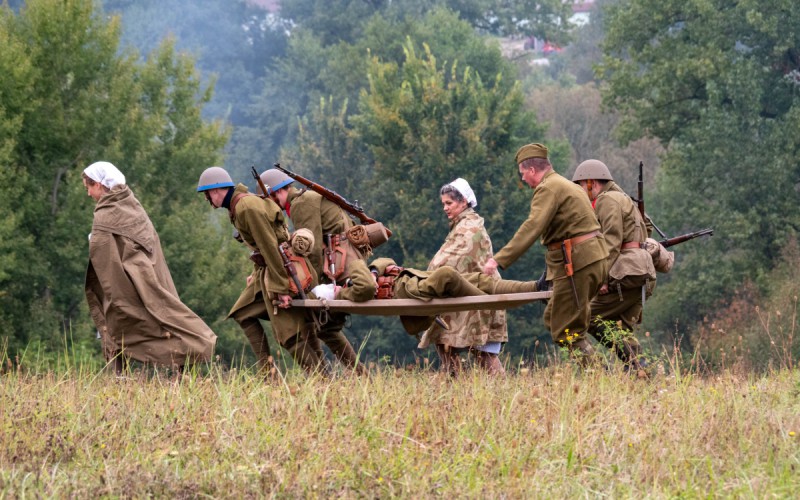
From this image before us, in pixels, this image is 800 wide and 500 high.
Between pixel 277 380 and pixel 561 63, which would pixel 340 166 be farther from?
pixel 277 380

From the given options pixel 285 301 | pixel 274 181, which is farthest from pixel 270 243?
pixel 274 181

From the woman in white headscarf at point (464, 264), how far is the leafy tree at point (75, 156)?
19830mm

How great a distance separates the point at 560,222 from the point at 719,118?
28.0m

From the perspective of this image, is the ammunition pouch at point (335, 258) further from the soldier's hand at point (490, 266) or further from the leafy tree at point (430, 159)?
the leafy tree at point (430, 159)

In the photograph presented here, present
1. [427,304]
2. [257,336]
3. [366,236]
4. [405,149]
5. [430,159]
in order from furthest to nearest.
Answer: [405,149]
[430,159]
[257,336]
[366,236]
[427,304]

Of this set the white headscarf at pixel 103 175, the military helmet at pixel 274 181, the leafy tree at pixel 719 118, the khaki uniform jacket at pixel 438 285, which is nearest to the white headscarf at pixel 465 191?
the khaki uniform jacket at pixel 438 285

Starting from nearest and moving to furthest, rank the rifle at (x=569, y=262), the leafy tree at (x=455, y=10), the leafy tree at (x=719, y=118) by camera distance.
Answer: the rifle at (x=569, y=262), the leafy tree at (x=719, y=118), the leafy tree at (x=455, y=10)

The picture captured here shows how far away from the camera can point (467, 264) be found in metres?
9.60

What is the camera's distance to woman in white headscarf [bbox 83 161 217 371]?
352 inches

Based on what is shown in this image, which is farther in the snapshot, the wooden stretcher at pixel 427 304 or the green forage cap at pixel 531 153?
the green forage cap at pixel 531 153

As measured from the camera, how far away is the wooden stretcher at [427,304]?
8539 millimetres

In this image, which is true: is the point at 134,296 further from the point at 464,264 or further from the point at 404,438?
the point at 404,438

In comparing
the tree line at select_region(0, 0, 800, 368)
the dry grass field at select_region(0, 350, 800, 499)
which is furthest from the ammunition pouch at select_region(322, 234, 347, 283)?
the tree line at select_region(0, 0, 800, 368)

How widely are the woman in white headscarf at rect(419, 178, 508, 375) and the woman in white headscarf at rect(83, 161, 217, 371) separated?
1694mm
